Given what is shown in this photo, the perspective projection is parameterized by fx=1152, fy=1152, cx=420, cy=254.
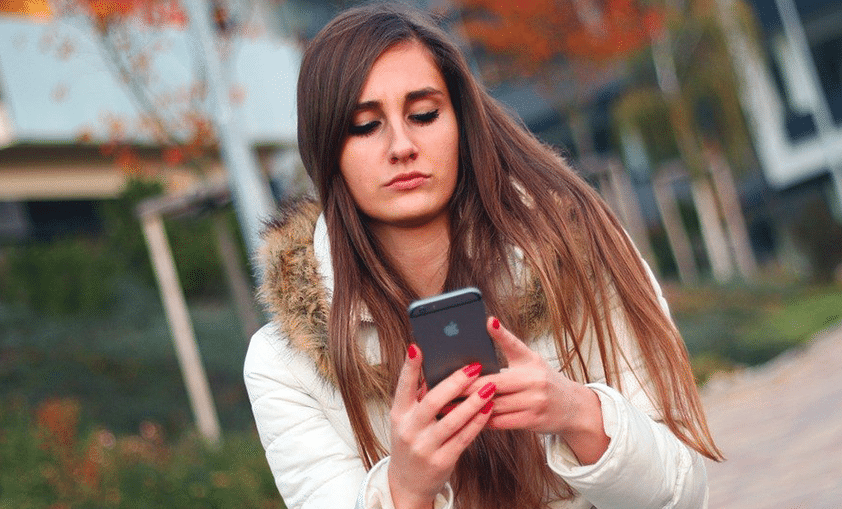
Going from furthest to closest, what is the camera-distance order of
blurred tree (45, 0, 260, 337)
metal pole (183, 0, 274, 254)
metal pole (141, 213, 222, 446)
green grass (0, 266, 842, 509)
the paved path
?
blurred tree (45, 0, 260, 337) < metal pole (141, 213, 222, 446) < metal pole (183, 0, 274, 254) < green grass (0, 266, 842, 509) < the paved path

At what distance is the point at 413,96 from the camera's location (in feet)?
8.49

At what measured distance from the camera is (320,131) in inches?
103

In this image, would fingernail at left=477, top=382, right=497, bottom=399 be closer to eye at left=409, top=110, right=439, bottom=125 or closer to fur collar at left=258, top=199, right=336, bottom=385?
fur collar at left=258, top=199, right=336, bottom=385

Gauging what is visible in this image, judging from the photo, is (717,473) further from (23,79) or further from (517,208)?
(23,79)

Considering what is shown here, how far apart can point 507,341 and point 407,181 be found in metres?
0.65

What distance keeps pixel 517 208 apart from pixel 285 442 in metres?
0.75

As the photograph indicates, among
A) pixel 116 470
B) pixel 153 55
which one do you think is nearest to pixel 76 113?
pixel 153 55

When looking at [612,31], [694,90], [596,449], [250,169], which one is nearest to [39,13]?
[250,169]

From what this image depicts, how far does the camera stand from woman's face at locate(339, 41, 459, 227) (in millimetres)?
2561

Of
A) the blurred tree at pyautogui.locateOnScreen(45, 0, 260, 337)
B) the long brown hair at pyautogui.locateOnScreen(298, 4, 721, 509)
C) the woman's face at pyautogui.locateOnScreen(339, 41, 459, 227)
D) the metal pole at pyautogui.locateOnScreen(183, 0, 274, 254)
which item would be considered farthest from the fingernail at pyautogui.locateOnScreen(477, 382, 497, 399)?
the blurred tree at pyautogui.locateOnScreen(45, 0, 260, 337)

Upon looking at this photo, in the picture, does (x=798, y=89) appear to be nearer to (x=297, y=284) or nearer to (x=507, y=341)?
(x=297, y=284)

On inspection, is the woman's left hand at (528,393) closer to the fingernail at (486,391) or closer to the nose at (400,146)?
the fingernail at (486,391)

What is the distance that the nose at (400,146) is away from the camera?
8.24ft

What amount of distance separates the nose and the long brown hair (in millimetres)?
120
